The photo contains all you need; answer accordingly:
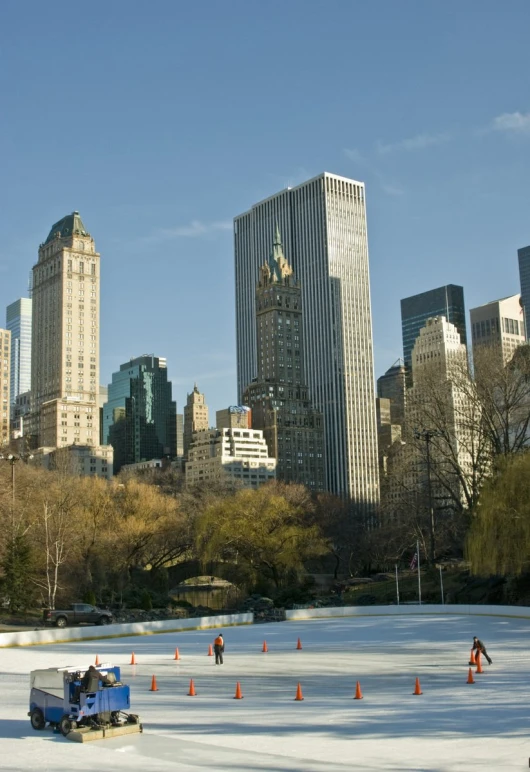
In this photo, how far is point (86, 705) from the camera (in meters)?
20.4

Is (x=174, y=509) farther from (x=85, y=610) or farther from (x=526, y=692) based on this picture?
(x=526, y=692)

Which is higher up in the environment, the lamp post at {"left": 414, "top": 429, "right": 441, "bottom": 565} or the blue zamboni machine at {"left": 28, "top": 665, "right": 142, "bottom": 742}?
the lamp post at {"left": 414, "top": 429, "right": 441, "bottom": 565}

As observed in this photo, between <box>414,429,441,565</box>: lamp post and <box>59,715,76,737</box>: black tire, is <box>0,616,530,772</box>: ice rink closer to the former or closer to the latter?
<box>59,715,76,737</box>: black tire

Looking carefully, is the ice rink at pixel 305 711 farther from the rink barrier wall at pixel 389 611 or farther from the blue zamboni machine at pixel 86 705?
the rink barrier wall at pixel 389 611

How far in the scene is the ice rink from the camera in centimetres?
1762

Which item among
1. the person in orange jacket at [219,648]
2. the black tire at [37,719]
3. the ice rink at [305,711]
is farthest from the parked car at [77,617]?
the black tire at [37,719]

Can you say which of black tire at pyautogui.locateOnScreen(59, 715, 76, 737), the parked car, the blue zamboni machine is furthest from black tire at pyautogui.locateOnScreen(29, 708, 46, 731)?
the parked car

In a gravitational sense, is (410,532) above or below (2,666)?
above

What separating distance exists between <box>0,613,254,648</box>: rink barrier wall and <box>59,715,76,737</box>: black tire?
85.0ft

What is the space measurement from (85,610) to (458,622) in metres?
22.1

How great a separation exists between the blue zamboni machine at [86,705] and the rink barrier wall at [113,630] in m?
25.4

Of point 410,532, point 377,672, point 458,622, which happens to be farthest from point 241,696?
point 410,532

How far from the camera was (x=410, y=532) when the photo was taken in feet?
277

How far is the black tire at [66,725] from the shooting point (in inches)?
803
